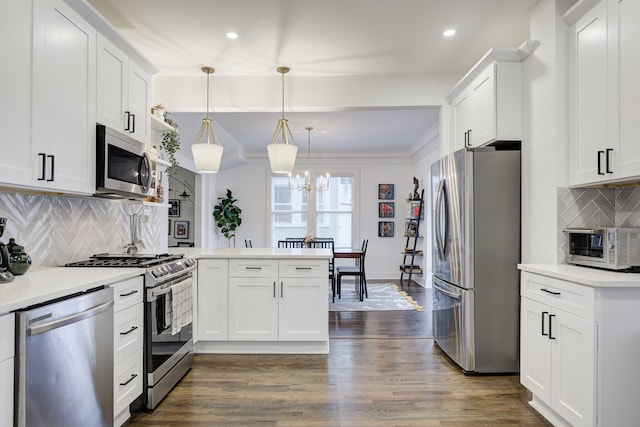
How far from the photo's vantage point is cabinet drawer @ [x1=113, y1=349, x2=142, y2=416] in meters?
2.06

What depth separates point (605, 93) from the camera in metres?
2.21

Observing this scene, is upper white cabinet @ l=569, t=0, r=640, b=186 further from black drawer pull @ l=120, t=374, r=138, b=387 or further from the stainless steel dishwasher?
black drawer pull @ l=120, t=374, r=138, b=387

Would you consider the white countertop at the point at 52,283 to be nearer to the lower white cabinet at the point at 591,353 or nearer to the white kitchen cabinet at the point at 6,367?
Answer: the white kitchen cabinet at the point at 6,367

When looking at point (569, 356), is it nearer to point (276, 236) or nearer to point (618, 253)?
point (618, 253)

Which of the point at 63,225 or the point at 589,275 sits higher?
the point at 63,225

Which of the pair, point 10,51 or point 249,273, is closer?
point 10,51

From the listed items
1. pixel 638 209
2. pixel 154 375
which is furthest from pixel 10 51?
pixel 638 209

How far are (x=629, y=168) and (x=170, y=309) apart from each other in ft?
9.60

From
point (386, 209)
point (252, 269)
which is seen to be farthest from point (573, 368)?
point (386, 209)

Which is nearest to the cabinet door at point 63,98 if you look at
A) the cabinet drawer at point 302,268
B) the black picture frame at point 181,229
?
the cabinet drawer at point 302,268

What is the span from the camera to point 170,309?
8.55ft

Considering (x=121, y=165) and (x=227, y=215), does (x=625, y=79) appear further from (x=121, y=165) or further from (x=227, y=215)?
(x=227, y=215)

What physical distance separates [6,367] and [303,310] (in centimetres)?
230

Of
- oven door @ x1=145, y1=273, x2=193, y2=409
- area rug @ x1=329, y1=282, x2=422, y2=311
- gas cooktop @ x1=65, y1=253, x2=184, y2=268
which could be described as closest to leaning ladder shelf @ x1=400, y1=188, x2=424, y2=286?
area rug @ x1=329, y1=282, x2=422, y2=311
